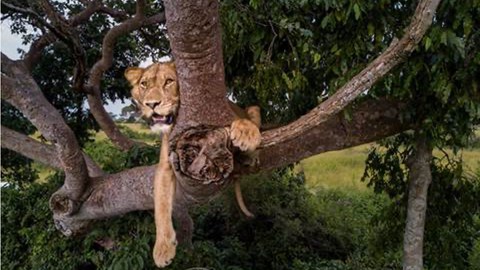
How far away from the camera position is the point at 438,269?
15.6 feet

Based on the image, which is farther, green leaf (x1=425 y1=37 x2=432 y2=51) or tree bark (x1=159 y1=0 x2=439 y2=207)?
green leaf (x1=425 y1=37 x2=432 y2=51)

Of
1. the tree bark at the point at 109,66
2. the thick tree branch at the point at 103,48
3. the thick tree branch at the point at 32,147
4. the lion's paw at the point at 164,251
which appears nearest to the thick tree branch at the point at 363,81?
the lion's paw at the point at 164,251

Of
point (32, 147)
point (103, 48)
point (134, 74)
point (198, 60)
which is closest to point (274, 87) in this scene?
point (134, 74)

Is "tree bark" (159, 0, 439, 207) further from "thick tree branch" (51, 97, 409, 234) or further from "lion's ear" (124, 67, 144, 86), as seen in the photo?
"thick tree branch" (51, 97, 409, 234)

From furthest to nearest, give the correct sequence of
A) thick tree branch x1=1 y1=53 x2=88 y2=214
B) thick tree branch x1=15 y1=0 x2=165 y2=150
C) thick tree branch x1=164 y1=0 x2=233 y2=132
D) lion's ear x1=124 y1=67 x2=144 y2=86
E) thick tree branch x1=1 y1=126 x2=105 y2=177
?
thick tree branch x1=15 y1=0 x2=165 y2=150 → thick tree branch x1=1 y1=126 x2=105 y2=177 → thick tree branch x1=1 y1=53 x2=88 y2=214 → lion's ear x1=124 y1=67 x2=144 y2=86 → thick tree branch x1=164 y1=0 x2=233 y2=132

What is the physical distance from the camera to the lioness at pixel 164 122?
90.3 inches

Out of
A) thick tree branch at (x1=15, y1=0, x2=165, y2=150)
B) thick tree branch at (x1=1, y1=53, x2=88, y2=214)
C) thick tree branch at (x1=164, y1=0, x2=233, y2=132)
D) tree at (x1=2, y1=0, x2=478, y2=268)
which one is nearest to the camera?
thick tree branch at (x1=164, y1=0, x2=233, y2=132)

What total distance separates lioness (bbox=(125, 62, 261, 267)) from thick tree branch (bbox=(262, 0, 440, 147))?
4.3 inches

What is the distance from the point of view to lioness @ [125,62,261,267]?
2293 mm

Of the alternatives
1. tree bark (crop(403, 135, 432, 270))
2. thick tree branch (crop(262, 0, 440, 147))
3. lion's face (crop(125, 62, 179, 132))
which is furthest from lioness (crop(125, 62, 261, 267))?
tree bark (crop(403, 135, 432, 270))

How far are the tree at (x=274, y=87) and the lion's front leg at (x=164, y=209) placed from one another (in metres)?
0.09

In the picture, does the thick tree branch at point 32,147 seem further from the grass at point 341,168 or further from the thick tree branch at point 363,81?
the grass at point 341,168

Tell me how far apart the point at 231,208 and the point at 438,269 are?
2.78 meters

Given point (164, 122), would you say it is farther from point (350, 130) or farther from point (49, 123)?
point (350, 130)
